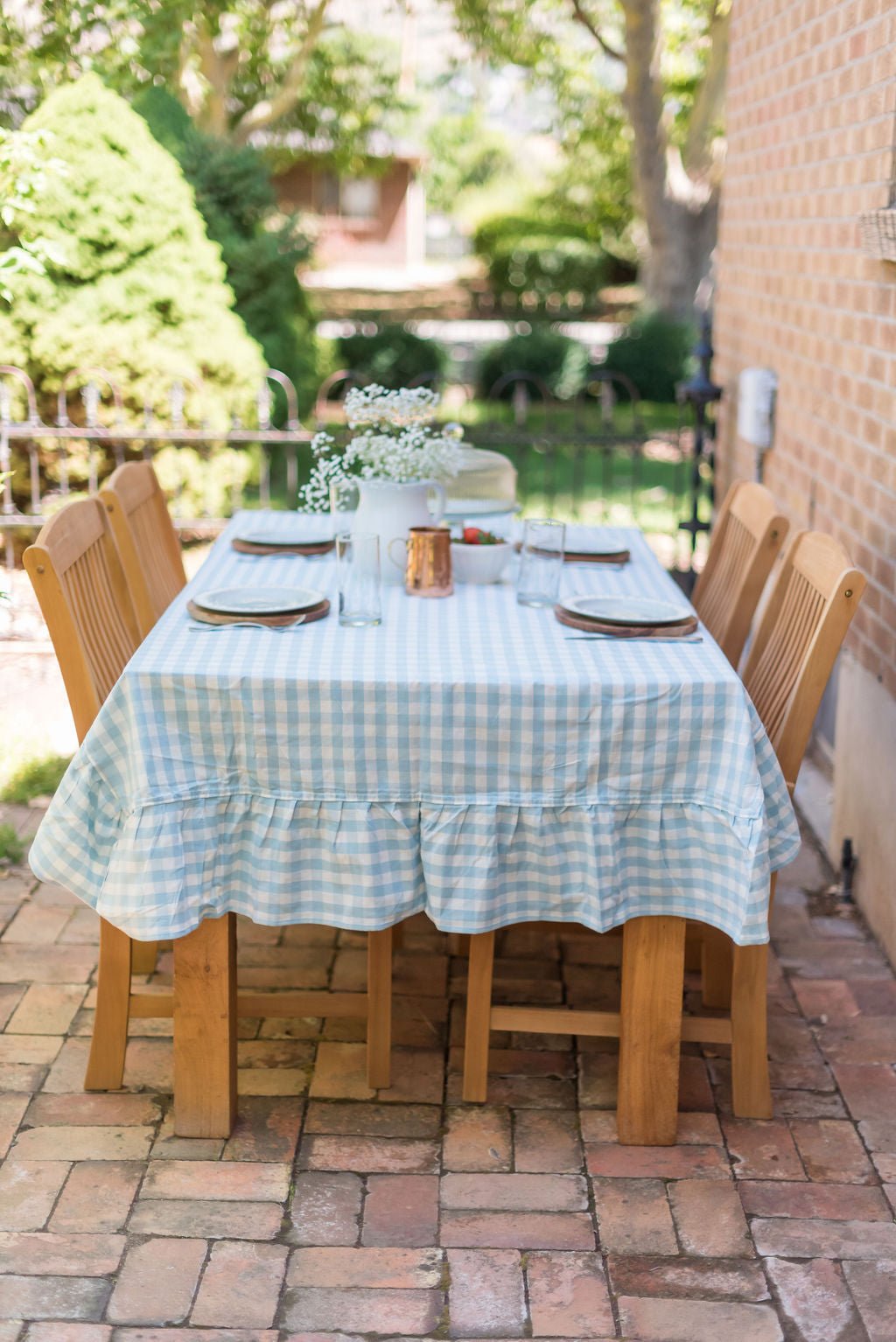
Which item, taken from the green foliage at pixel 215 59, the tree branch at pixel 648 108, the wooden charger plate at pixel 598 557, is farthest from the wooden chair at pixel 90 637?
the tree branch at pixel 648 108

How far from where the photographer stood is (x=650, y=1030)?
2.67 metres

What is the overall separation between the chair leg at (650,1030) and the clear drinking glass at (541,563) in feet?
2.58

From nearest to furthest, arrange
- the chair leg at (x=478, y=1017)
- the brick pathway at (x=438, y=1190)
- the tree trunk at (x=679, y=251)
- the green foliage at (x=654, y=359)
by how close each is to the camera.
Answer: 1. the brick pathway at (x=438, y=1190)
2. the chair leg at (x=478, y=1017)
3. the green foliage at (x=654, y=359)
4. the tree trunk at (x=679, y=251)

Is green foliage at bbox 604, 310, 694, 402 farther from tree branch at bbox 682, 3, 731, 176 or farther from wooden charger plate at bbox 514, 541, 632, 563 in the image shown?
wooden charger plate at bbox 514, 541, 632, 563

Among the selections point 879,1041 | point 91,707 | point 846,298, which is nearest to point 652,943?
point 879,1041

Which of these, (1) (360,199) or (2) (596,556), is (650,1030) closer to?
(2) (596,556)

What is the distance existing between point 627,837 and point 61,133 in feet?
18.4

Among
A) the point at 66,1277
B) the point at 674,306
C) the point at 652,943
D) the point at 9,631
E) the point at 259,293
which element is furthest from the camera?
the point at 674,306

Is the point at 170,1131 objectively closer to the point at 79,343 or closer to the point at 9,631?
the point at 9,631

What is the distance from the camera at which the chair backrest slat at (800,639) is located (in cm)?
268

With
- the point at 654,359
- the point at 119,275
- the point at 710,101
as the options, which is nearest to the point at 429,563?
the point at 119,275

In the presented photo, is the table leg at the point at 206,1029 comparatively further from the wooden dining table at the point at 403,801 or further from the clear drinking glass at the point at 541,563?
the clear drinking glass at the point at 541,563

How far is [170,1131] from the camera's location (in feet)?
8.87

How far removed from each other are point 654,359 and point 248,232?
18.0 feet
